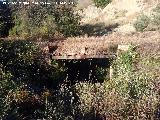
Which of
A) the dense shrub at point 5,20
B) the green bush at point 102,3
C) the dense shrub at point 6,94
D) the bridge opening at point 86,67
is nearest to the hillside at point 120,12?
the green bush at point 102,3

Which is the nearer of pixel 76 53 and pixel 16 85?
pixel 16 85

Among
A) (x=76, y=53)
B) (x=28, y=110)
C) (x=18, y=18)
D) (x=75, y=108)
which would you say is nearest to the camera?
(x=75, y=108)

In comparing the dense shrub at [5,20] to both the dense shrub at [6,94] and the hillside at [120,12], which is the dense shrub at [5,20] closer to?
the hillside at [120,12]

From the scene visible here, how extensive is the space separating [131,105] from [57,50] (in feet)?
33.4

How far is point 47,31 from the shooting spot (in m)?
25.4

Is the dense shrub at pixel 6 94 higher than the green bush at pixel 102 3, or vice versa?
the green bush at pixel 102 3

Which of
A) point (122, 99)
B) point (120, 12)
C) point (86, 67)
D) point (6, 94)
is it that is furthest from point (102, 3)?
point (122, 99)

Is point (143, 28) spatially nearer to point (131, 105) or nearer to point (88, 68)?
point (88, 68)

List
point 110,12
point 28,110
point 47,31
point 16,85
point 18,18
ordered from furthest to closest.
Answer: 1. point 110,12
2. point 18,18
3. point 47,31
4. point 16,85
5. point 28,110

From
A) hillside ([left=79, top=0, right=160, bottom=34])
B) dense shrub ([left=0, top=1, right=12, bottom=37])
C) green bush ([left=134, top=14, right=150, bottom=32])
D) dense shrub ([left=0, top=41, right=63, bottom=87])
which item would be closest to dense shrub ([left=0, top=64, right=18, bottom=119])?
dense shrub ([left=0, top=41, right=63, bottom=87])

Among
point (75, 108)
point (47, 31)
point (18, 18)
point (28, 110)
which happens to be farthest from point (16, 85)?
point (18, 18)

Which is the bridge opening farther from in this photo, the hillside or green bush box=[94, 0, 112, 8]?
green bush box=[94, 0, 112, 8]

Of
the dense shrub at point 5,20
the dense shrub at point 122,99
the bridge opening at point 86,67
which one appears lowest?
the bridge opening at point 86,67

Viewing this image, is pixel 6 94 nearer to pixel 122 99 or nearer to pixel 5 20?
pixel 122 99
